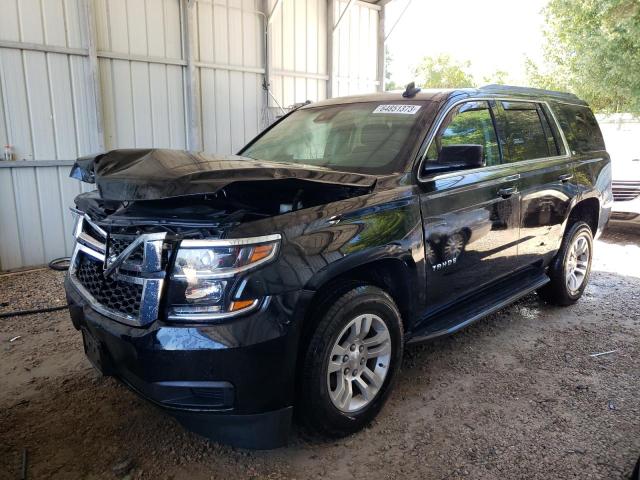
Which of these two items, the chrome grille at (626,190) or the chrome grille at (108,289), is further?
the chrome grille at (626,190)

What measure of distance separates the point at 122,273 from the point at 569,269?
160 inches

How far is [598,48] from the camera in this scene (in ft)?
41.1

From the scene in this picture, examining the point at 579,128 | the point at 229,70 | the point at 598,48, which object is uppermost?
the point at 598,48

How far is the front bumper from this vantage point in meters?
2.08

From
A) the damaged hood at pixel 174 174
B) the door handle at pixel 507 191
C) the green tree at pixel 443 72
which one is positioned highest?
the green tree at pixel 443 72

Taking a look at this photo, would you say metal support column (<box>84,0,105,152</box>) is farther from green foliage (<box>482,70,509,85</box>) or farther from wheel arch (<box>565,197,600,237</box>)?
green foliage (<box>482,70,509,85</box>)

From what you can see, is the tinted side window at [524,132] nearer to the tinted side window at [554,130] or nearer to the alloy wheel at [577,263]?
the tinted side window at [554,130]

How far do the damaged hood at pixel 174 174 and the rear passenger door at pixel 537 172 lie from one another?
168 cm

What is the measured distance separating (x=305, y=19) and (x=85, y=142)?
172 inches

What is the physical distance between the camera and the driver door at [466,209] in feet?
9.73

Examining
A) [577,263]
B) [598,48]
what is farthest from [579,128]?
[598,48]

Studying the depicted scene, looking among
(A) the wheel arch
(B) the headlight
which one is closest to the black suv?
(B) the headlight

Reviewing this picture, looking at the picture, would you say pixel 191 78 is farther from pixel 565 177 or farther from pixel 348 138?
pixel 565 177

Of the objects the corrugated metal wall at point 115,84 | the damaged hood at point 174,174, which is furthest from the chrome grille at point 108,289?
the corrugated metal wall at point 115,84
